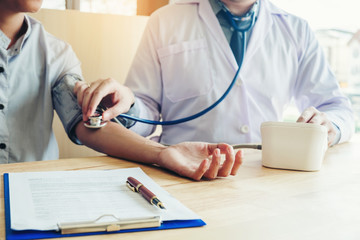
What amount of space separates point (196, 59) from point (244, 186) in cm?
79

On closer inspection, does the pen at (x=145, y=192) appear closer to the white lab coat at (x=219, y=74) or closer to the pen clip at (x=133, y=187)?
the pen clip at (x=133, y=187)

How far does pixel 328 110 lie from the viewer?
145 centimetres

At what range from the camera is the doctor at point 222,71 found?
1481 mm

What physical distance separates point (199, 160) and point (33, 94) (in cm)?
67

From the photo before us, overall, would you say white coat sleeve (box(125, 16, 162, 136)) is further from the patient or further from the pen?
the pen

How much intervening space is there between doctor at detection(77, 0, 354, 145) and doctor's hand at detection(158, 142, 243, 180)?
0.50m

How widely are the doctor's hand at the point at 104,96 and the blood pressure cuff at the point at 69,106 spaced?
0.34ft

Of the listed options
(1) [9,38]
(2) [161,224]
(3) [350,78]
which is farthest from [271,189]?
(3) [350,78]

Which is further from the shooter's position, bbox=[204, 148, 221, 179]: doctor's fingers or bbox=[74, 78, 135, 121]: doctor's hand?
bbox=[74, 78, 135, 121]: doctor's hand

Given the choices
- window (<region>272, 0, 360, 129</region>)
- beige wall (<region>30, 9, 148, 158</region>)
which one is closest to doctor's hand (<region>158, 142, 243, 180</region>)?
beige wall (<region>30, 9, 148, 158</region>)

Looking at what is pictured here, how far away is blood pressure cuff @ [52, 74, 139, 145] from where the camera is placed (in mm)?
1215

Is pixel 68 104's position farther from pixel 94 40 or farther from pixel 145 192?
pixel 145 192

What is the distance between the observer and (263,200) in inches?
28.0

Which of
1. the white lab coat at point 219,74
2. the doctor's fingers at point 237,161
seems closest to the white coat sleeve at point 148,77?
the white lab coat at point 219,74
